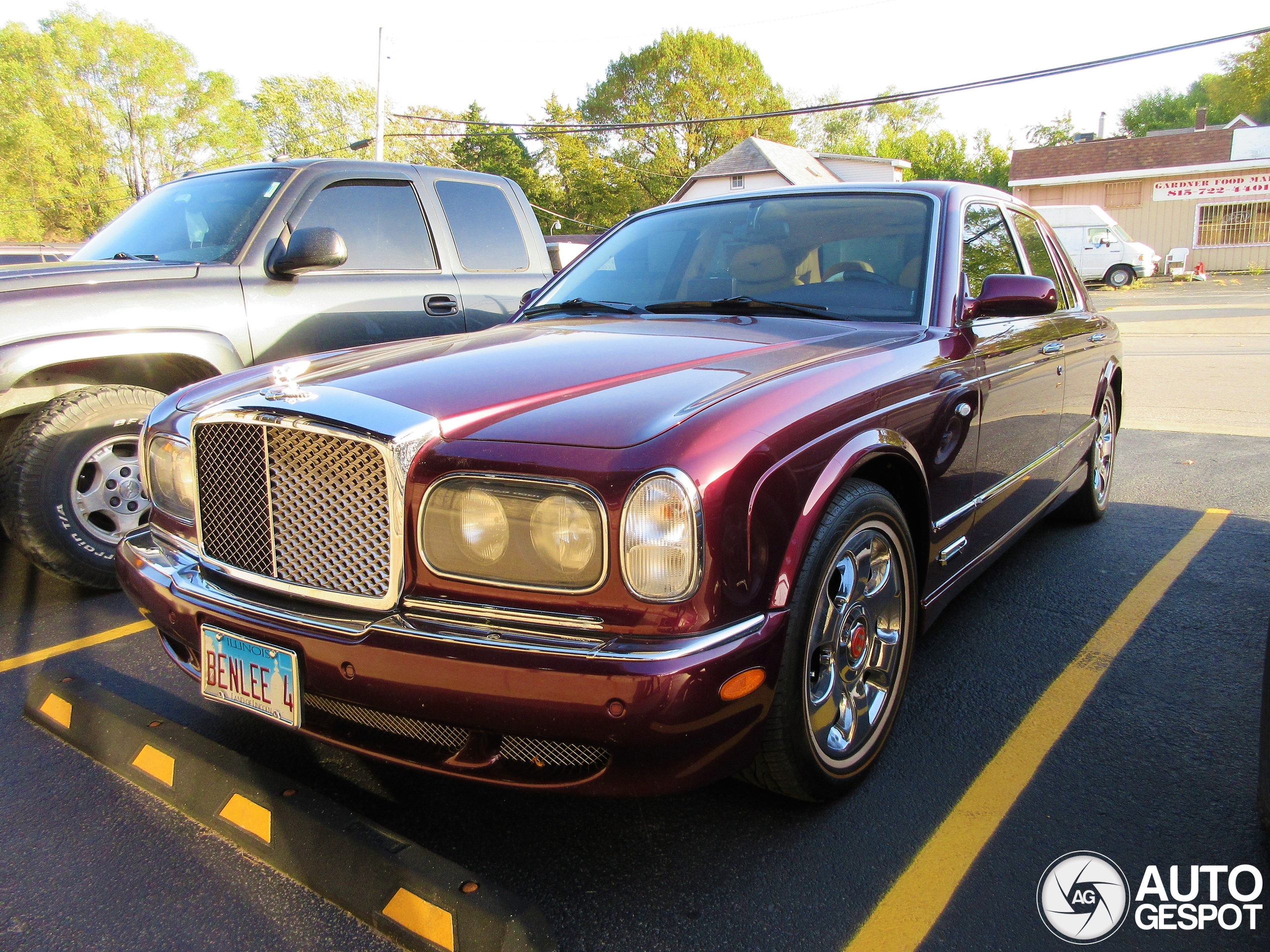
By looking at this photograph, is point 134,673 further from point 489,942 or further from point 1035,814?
point 1035,814

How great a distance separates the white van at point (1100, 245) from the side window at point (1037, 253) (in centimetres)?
2802

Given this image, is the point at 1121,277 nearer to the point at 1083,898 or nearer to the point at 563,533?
the point at 1083,898

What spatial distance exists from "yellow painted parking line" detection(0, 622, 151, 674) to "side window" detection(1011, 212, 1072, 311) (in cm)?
407

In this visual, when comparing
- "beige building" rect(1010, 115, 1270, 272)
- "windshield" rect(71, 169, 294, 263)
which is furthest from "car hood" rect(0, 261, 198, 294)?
"beige building" rect(1010, 115, 1270, 272)

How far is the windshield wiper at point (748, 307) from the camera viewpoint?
9.74 ft

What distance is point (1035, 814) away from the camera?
7.34 ft

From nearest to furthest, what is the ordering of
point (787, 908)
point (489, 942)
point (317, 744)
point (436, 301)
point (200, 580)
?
1. point (489, 942)
2. point (787, 908)
3. point (200, 580)
4. point (317, 744)
5. point (436, 301)

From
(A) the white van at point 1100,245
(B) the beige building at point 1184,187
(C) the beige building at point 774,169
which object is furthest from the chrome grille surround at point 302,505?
(C) the beige building at point 774,169

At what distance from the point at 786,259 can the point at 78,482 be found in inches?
120

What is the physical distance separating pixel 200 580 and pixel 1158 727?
2.74 m

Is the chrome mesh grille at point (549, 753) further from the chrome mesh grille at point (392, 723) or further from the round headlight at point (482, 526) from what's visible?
the round headlight at point (482, 526)

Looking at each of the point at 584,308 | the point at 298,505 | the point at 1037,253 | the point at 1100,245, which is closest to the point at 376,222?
the point at 584,308

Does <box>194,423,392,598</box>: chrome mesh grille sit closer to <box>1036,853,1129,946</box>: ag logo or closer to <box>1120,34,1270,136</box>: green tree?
<box>1036,853,1129,946</box>: ag logo

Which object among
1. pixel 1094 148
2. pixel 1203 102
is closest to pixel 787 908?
pixel 1094 148
